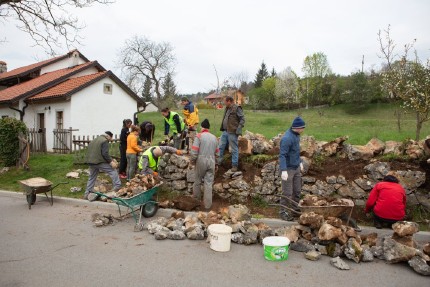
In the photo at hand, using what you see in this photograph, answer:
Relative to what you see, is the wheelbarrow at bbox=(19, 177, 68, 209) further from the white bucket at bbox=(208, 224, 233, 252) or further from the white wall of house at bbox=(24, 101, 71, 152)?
the white wall of house at bbox=(24, 101, 71, 152)

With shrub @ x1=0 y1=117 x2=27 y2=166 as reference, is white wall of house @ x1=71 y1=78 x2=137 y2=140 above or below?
above

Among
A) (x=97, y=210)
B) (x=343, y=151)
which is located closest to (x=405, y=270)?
(x=343, y=151)

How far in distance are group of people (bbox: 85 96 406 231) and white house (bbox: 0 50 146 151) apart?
808cm

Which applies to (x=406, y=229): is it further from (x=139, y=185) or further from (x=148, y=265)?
(x=139, y=185)

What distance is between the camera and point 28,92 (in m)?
17.8

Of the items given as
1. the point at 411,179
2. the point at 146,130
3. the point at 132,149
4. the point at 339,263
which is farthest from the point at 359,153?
the point at 146,130

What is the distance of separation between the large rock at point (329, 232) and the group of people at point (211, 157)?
685mm

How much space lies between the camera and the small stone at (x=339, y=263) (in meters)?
4.62

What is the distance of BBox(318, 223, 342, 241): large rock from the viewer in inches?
199

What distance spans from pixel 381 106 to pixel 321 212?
43108 millimetres

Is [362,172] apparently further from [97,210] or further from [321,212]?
[97,210]

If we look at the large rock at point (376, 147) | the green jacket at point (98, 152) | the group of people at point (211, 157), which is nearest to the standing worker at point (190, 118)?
the group of people at point (211, 157)

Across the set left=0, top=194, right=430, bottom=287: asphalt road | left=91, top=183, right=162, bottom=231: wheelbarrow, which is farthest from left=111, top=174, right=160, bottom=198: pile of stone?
left=0, top=194, right=430, bottom=287: asphalt road

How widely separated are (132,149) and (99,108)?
1049cm
